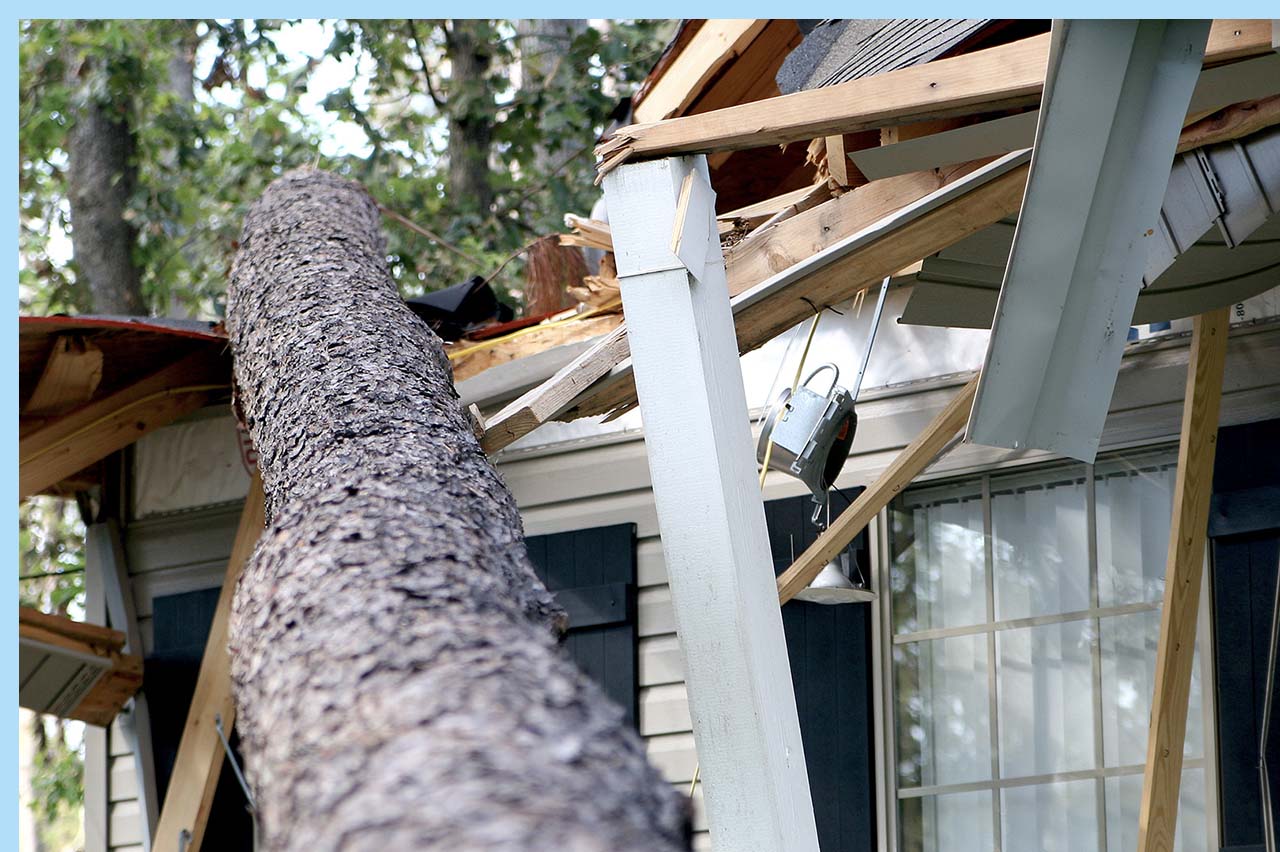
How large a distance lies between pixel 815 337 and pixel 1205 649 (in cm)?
191

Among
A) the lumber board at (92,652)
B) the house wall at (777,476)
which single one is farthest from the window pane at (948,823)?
the lumber board at (92,652)

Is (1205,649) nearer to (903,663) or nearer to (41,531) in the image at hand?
(903,663)

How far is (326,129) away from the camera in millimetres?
12688

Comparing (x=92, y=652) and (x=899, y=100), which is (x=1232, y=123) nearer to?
(x=899, y=100)

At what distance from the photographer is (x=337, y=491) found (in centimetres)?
236

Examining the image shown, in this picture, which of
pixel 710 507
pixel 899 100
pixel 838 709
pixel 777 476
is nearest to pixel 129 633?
pixel 777 476

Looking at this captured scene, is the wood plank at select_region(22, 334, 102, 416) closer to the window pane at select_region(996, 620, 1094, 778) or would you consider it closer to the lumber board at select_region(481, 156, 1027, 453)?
the lumber board at select_region(481, 156, 1027, 453)

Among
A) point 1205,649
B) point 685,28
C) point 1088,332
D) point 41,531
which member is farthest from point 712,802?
point 41,531

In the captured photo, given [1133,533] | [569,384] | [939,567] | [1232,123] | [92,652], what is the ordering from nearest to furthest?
1. [1232,123]
2. [569,384]
3. [1133,533]
4. [939,567]
5. [92,652]

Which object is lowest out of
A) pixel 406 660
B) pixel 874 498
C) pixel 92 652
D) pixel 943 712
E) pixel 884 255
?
pixel 406 660

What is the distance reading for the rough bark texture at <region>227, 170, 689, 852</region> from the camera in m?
1.35

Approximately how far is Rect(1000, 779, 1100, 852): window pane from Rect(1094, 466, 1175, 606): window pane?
649mm

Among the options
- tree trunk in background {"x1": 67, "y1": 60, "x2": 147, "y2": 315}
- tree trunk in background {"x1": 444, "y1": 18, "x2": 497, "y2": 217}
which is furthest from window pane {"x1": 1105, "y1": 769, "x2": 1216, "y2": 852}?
tree trunk in background {"x1": 67, "y1": 60, "x2": 147, "y2": 315}

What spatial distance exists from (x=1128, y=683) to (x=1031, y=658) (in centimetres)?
34
